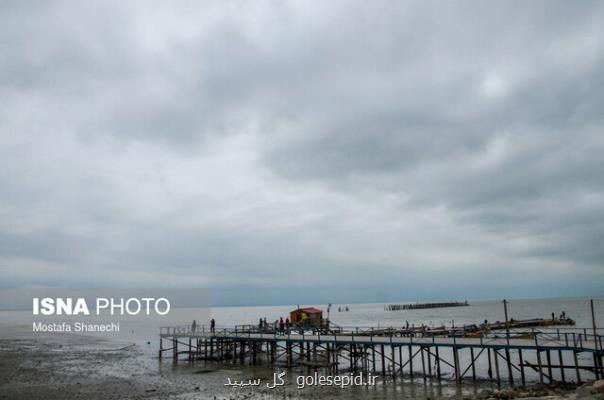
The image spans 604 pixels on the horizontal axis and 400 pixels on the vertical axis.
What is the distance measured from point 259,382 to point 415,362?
15614 mm

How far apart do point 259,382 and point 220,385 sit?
2.50 meters

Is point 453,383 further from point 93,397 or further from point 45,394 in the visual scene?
point 45,394

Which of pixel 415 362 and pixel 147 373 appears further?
pixel 415 362

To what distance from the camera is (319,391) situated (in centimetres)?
2706

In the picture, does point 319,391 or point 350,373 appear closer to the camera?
point 319,391

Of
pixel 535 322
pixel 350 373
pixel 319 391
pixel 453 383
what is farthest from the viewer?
pixel 535 322

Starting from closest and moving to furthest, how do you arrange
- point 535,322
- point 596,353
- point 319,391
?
1. point 596,353
2. point 319,391
3. point 535,322

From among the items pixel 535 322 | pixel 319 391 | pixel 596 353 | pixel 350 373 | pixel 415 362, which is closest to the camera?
pixel 596 353

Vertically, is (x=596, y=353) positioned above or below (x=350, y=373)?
above

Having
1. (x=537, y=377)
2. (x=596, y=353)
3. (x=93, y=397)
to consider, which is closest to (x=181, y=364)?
(x=93, y=397)

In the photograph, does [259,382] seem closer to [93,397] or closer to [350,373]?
[350,373]

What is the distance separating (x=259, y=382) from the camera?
30219 millimetres

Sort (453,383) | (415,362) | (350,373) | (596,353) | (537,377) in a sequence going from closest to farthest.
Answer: (596,353) < (453,383) < (537,377) < (350,373) < (415,362)

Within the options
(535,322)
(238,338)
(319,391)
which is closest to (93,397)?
(319,391)
